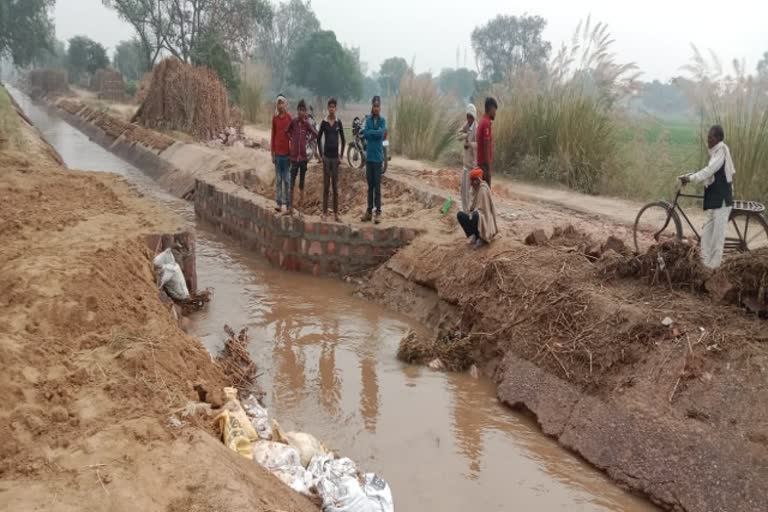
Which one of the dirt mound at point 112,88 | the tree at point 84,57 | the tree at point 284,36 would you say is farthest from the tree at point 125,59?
the dirt mound at point 112,88

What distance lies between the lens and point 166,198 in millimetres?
15703

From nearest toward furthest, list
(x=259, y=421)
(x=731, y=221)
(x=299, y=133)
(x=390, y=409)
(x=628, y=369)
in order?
1. (x=259, y=421)
2. (x=628, y=369)
3. (x=390, y=409)
4. (x=731, y=221)
5. (x=299, y=133)

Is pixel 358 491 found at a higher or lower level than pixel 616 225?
lower

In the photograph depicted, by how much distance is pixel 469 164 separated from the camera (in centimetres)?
866

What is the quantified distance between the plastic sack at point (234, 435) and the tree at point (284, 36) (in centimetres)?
5576

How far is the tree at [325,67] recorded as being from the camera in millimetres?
43438

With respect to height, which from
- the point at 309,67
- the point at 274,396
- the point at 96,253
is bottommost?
the point at 274,396

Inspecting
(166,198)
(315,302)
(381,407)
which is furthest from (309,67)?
(381,407)

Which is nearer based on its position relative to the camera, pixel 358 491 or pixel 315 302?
pixel 358 491

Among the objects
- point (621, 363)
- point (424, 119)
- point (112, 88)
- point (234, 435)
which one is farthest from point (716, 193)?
point (112, 88)

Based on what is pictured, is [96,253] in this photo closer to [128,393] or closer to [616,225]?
[128,393]

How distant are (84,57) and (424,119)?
5352 cm

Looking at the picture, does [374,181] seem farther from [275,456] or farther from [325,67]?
[325,67]

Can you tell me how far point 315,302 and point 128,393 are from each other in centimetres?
464
